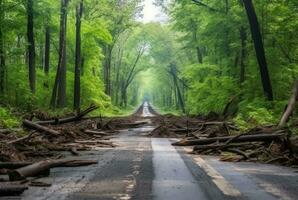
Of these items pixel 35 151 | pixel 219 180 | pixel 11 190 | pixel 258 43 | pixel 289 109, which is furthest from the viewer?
pixel 258 43

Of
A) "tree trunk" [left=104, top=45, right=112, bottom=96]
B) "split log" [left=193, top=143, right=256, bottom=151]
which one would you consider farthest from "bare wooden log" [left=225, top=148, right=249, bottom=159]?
"tree trunk" [left=104, top=45, right=112, bottom=96]

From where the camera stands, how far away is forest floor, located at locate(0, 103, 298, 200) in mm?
6773

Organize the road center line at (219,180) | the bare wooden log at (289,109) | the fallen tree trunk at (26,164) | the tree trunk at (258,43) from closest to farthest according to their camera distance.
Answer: the road center line at (219,180), the fallen tree trunk at (26,164), the bare wooden log at (289,109), the tree trunk at (258,43)

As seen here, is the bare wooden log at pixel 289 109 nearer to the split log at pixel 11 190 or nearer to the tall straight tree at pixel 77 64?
the split log at pixel 11 190

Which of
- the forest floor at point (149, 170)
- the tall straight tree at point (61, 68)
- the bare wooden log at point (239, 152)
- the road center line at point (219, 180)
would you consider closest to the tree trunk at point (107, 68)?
the tall straight tree at point (61, 68)

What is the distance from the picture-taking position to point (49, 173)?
838cm

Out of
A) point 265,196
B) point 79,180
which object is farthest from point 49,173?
point 265,196

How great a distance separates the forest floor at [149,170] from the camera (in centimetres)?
677

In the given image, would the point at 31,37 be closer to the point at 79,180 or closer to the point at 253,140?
the point at 253,140

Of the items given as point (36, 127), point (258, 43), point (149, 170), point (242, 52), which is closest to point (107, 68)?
point (242, 52)

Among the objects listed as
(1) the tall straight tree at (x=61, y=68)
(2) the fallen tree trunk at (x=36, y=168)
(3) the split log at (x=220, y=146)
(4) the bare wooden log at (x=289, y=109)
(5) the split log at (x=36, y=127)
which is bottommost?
(3) the split log at (x=220, y=146)

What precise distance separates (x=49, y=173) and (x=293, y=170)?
17.2ft

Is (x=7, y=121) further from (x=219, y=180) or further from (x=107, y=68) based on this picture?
(x=107, y=68)

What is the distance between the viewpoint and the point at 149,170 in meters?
9.23
